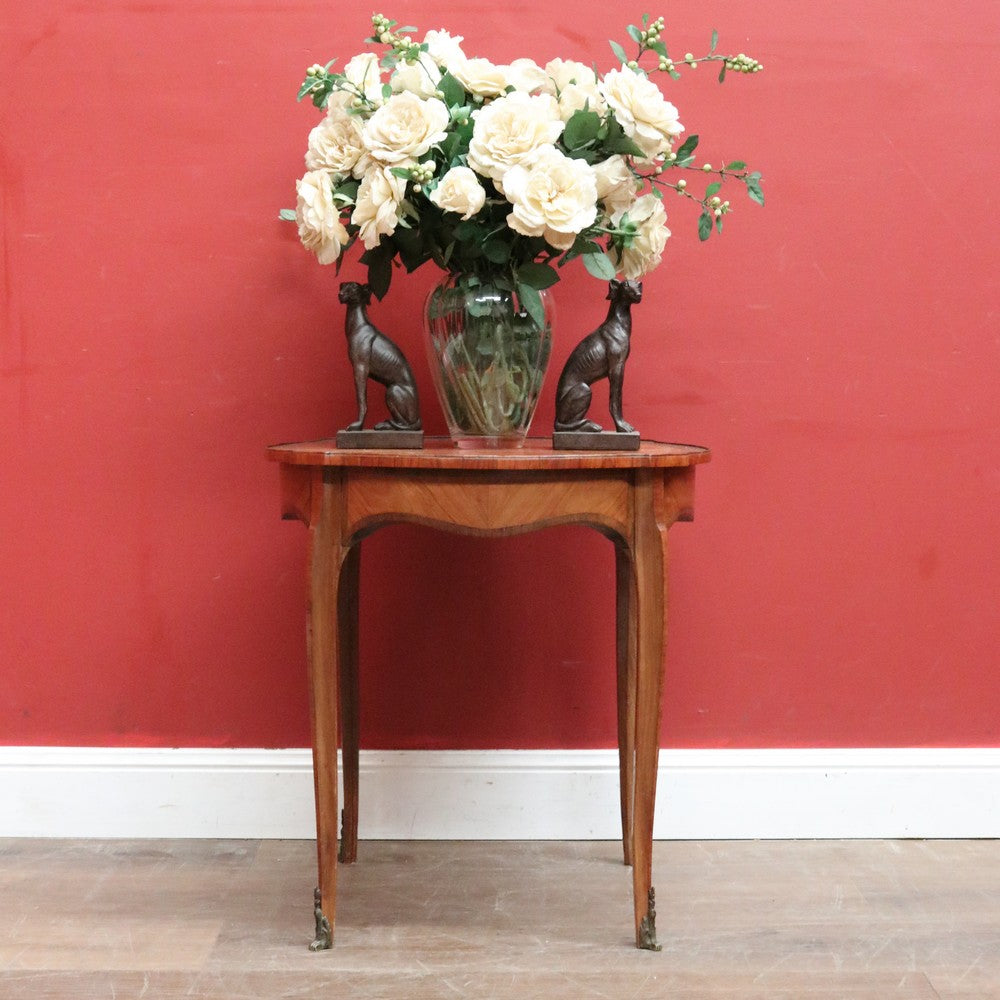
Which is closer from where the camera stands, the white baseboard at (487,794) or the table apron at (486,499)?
the table apron at (486,499)

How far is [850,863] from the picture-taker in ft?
6.31

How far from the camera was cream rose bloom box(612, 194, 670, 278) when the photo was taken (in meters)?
1.61

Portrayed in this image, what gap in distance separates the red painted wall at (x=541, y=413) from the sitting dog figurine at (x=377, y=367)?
0.37m

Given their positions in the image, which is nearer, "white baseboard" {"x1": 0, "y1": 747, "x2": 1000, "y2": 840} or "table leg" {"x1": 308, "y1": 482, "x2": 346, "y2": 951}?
"table leg" {"x1": 308, "y1": 482, "x2": 346, "y2": 951}

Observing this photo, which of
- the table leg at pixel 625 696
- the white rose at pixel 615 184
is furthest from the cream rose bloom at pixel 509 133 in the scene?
the table leg at pixel 625 696

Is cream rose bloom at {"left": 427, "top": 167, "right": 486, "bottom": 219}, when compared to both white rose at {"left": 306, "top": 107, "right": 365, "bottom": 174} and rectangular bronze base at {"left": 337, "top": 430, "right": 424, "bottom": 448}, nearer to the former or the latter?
white rose at {"left": 306, "top": 107, "right": 365, "bottom": 174}

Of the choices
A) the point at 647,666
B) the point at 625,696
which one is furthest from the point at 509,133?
the point at 625,696

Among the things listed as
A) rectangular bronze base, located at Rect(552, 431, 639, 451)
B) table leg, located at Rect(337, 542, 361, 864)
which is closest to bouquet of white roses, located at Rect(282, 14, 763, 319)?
rectangular bronze base, located at Rect(552, 431, 639, 451)

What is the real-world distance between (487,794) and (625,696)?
341 millimetres

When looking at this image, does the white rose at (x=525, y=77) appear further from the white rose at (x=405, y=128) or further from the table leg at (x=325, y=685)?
the table leg at (x=325, y=685)

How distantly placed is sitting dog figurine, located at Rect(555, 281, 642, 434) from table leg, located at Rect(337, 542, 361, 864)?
19.3 inches

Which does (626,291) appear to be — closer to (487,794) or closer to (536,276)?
(536,276)

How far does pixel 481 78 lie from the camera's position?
1533mm

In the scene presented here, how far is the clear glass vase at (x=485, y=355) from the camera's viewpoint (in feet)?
5.23
